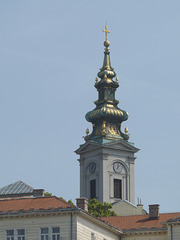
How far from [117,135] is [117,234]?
88825 mm

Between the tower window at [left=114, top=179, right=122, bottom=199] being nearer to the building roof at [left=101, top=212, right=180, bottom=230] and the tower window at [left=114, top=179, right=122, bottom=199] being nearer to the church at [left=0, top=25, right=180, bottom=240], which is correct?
the church at [left=0, top=25, right=180, bottom=240]

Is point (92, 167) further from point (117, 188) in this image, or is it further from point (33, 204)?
point (33, 204)

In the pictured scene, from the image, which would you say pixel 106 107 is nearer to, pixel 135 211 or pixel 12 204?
pixel 135 211

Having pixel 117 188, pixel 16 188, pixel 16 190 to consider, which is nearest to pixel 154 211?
pixel 16 190

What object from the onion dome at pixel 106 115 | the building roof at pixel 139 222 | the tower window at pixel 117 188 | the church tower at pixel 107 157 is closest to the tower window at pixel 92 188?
the church tower at pixel 107 157

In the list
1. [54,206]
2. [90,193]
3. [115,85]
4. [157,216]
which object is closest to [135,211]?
[90,193]

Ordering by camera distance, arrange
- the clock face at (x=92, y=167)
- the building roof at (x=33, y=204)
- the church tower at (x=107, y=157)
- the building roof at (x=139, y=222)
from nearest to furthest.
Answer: the building roof at (x=33, y=204) < the building roof at (x=139, y=222) < the church tower at (x=107, y=157) < the clock face at (x=92, y=167)

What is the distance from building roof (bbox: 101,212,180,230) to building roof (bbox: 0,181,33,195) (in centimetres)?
1979

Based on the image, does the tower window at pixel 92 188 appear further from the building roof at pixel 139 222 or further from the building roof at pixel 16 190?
the building roof at pixel 139 222

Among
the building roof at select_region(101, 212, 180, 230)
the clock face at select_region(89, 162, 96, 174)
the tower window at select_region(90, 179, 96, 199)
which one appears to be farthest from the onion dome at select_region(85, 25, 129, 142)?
the building roof at select_region(101, 212, 180, 230)

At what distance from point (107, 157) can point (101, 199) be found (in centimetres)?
907

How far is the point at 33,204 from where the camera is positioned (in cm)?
9669

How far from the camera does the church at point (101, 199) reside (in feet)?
306

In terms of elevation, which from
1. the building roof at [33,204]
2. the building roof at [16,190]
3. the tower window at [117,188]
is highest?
the tower window at [117,188]
